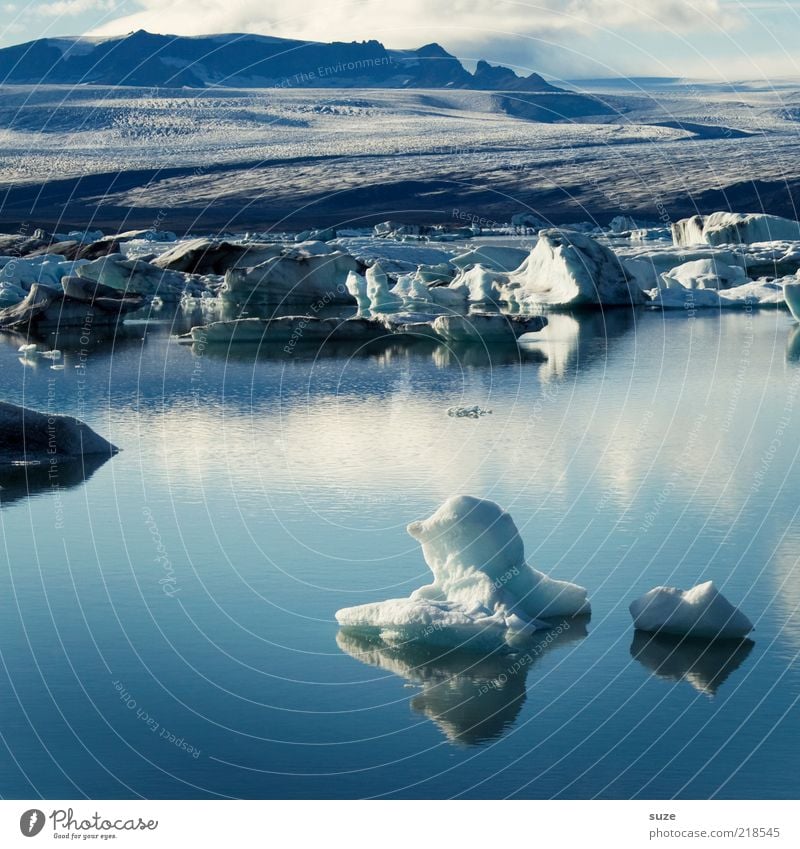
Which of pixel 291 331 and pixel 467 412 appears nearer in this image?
pixel 467 412

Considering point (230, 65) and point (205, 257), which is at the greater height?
point (230, 65)

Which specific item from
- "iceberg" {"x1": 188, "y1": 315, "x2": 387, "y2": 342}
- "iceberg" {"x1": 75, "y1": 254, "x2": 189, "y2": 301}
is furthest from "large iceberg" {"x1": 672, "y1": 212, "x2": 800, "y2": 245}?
"iceberg" {"x1": 188, "y1": 315, "x2": 387, "y2": 342}

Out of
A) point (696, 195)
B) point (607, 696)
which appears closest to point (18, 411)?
point (607, 696)

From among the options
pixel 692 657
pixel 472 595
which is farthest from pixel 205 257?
pixel 692 657

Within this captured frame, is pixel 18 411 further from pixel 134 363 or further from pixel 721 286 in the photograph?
pixel 721 286

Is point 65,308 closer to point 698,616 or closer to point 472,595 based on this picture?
point 472,595
